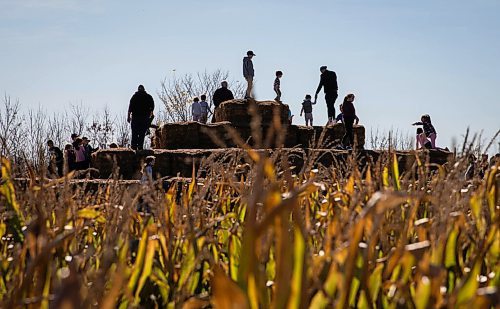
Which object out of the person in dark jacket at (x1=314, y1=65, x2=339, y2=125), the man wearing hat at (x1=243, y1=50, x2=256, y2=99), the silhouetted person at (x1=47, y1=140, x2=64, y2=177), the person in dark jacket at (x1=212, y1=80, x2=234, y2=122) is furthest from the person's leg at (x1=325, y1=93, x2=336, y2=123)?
the silhouetted person at (x1=47, y1=140, x2=64, y2=177)

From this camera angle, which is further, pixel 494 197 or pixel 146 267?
pixel 494 197

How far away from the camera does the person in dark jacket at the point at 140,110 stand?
18469 millimetres

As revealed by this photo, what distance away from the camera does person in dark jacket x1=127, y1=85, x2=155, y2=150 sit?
18.5 metres

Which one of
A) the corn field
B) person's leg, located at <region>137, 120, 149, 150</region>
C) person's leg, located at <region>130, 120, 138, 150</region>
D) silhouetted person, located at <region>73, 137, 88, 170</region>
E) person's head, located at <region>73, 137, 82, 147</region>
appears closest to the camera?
the corn field

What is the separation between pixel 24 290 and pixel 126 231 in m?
0.61

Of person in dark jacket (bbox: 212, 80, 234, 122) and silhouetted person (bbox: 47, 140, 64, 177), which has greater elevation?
person in dark jacket (bbox: 212, 80, 234, 122)

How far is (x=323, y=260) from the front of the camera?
5.46ft

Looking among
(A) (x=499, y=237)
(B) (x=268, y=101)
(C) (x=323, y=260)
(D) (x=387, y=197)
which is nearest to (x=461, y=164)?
(A) (x=499, y=237)

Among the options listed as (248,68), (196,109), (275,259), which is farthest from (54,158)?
(196,109)

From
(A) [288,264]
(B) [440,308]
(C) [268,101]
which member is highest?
(C) [268,101]

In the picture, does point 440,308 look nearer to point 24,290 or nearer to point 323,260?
point 323,260

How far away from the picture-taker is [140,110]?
18594mm

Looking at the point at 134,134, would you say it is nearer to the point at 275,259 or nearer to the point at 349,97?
the point at 349,97

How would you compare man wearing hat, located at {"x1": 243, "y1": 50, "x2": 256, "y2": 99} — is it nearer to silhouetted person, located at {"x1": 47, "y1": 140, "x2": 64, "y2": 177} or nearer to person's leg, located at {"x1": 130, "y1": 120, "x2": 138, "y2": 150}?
person's leg, located at {"x1": 130, "y1": 120, "x2": 138, "y2": 150}
